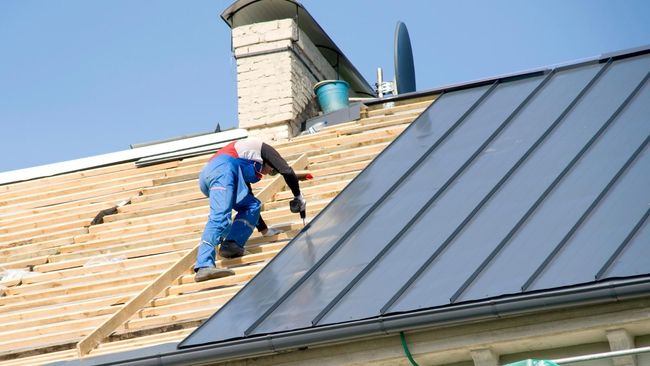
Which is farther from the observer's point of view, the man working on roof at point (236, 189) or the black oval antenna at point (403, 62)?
the black oval antenna at point (403, 62)

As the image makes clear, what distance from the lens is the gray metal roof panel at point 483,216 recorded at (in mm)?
7891

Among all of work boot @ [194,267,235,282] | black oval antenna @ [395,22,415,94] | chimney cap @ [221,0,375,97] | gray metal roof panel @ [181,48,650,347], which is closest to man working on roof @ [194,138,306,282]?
work boot @ [194,267,235,282]

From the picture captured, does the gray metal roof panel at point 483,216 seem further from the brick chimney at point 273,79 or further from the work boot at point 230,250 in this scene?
the brick chimney at point 273,79

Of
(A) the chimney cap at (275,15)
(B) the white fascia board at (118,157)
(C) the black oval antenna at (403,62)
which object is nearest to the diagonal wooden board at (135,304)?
(B) the white fascia board at (118,157)

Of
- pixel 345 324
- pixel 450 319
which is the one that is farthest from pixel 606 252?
pixel 345 324

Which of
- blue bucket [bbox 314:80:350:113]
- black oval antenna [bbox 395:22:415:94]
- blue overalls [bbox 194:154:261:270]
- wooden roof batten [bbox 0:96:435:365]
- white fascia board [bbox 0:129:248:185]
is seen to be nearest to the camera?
wooden roof batten [bbox 0:96:435:365]

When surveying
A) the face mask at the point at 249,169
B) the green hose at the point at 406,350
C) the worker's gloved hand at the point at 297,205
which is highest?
the face mask at the point at 249,169

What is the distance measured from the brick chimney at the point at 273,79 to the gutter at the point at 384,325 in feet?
22.1

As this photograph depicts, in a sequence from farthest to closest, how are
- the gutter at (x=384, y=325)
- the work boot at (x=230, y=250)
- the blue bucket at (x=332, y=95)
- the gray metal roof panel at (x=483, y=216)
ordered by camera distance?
1. the blue bucket at (x=332, y=95)
2. the work boot at (x=230, y=250)
3. the gray metal roof panel at (x=483, y=216)
4. the gutter at (x=384, y=325)

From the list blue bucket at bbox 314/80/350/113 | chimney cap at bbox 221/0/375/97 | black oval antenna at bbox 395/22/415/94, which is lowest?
blue bucket at bbox 314/80/350/113

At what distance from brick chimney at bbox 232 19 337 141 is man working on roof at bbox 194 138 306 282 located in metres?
3.87

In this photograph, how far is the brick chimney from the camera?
15.0 metres

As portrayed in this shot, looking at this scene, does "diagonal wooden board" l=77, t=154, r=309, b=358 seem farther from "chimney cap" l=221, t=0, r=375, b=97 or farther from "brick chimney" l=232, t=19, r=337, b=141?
"chimney cap" l=221, t=0, r=375, b=97

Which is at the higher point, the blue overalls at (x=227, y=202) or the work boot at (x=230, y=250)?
the blue overalls at (x=227, y=202)
